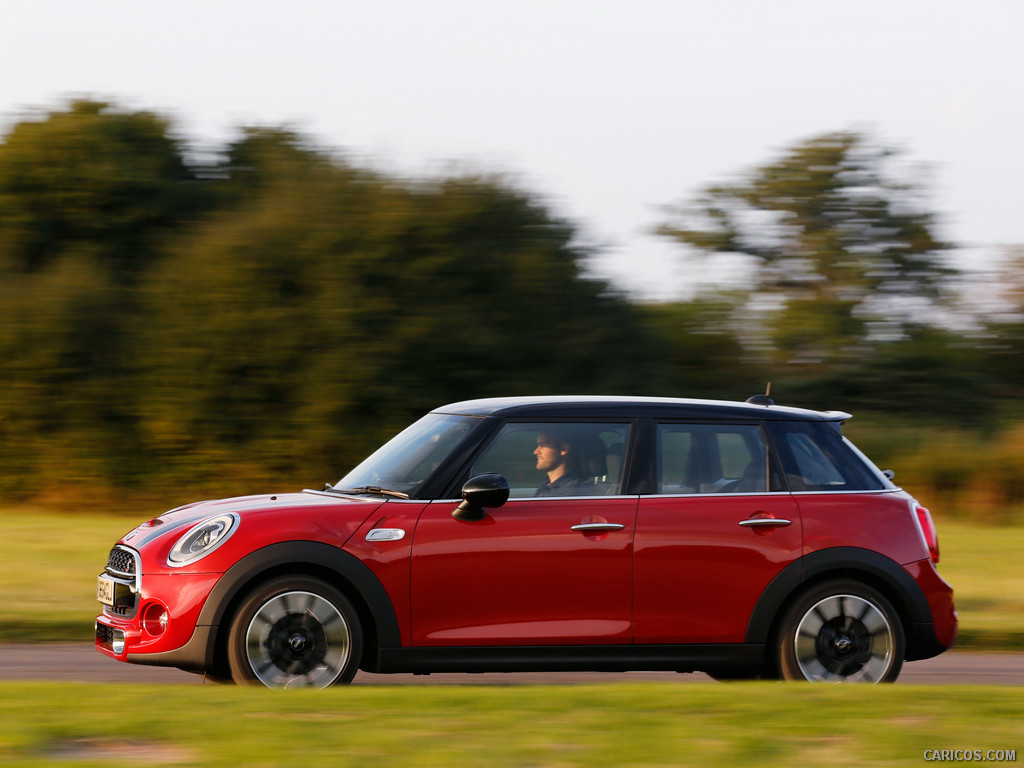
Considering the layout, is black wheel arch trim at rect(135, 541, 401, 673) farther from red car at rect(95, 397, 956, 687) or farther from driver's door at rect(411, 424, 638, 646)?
driver's door at rect(411, 424, 638, 646)

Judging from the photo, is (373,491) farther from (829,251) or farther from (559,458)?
(829,251)

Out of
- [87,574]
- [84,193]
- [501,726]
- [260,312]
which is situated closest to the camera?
[501,726]

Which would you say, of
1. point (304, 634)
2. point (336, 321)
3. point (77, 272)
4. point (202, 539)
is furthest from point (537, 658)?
point (77, 272)

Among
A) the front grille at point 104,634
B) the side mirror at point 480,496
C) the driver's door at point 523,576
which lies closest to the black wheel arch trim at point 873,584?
the driver's door at point 523,576

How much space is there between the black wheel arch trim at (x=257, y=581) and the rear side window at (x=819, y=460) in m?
2.32

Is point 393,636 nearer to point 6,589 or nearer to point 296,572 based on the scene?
point 296,572

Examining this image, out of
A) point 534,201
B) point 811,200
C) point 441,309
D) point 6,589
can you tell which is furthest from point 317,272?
point 811,200

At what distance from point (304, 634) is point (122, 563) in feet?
3.66

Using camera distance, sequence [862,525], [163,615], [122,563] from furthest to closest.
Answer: [862,525]
[122,563]
[163,615]

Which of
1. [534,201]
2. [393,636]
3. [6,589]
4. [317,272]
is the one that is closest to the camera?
[393,636]

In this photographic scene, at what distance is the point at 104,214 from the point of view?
21422 millimetres

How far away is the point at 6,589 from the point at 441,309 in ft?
32.7

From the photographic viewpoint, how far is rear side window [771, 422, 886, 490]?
6766 mm

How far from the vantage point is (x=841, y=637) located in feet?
21.6
